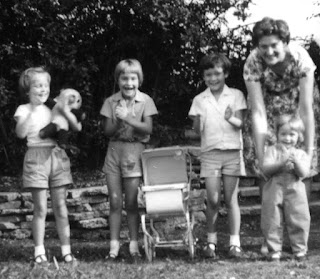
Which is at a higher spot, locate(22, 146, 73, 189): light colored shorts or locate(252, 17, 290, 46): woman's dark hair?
locate(252, 17, 290, 46): woman's dark hair

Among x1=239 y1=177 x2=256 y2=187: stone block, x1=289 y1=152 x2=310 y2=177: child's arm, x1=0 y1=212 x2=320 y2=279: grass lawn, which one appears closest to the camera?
x1=0 y1=212 x2=320 y2=279: grass lawn

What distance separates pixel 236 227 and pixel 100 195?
1.86 meters

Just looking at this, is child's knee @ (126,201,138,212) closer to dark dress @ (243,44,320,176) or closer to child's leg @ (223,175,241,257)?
child's leg @ (223,175,241,257)

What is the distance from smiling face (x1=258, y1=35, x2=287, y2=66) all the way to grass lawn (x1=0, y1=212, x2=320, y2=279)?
56.4 inches

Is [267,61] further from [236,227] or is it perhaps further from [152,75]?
[152,75]

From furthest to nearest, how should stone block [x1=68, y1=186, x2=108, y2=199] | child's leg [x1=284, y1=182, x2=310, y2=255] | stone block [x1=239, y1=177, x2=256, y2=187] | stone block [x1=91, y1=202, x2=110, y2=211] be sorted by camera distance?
stone block [x1=239, y1=177, x2=256, y2=187] < stone block [x1=91, y1=202, x2=110, y2=211] < stone block [x1=68, y1=186, x2=108, y2=199] < child's leg [x1=284, y1=182, x2=310, y2=255]

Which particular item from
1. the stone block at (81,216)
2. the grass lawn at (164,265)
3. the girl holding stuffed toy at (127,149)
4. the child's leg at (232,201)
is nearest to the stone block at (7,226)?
the grass lawn at (164,265)

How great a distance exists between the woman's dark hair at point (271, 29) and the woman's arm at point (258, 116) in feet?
1.09

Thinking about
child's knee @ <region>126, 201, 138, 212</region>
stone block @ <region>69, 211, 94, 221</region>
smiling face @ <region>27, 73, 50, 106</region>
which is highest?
smiling face @ <region>27, 73, 50, 106</region>

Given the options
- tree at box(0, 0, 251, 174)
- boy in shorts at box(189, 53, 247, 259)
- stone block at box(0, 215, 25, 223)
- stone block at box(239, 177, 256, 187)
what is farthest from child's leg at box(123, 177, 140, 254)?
stone block at box(239, 177, 256, 187)

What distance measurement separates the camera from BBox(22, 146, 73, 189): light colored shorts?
5629mm

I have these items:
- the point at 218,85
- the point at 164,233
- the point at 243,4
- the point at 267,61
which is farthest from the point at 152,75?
the point at 267,61

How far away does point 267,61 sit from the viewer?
5426mm

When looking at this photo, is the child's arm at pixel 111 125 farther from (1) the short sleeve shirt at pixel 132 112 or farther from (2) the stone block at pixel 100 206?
(2) the stone block at pixel 100 206
